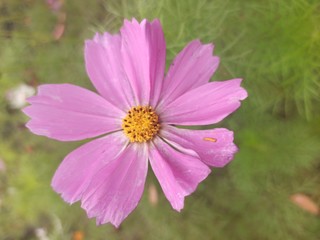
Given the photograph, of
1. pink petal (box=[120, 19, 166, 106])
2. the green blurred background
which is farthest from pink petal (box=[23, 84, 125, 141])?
the green blurred background

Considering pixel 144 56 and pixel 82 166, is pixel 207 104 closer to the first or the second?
pixel 144 56

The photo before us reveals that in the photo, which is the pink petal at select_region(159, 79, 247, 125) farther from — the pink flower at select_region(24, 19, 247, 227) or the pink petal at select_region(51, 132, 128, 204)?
the pink petal at select_region(51, 132, 128, 204)

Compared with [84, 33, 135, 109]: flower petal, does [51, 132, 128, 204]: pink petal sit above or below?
below

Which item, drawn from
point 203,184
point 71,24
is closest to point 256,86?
point 203,184

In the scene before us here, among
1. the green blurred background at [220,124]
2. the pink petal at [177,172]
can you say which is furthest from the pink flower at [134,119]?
the green blurred background at [220,124]

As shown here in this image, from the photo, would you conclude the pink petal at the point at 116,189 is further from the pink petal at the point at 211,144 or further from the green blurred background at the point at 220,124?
the green blurred background at the point at 220,124
